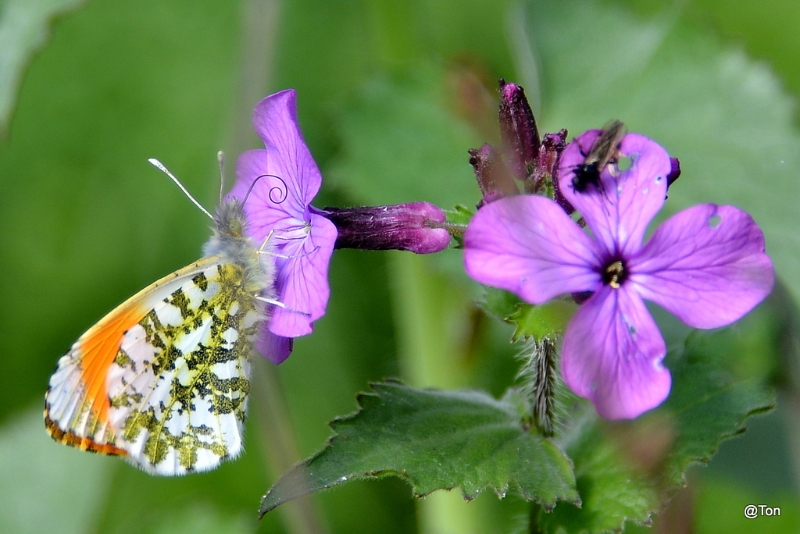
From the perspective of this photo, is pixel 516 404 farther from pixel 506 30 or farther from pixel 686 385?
pixel 506 30

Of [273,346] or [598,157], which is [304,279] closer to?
[273,346]

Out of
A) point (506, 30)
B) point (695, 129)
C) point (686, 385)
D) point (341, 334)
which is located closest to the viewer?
point (686, 385)

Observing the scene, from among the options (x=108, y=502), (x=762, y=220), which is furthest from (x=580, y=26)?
(x=108, y=502)

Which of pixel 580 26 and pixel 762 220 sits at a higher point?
pixel 580 26

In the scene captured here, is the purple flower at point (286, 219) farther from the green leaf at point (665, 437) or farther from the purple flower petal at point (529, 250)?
the green leaf at point (665, 437)

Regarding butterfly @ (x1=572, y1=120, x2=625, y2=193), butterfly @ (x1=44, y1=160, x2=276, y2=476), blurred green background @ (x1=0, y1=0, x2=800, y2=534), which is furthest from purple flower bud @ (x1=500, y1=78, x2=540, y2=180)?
blurred green background @ (x1=0, y1=0, x2=800, y2=534)

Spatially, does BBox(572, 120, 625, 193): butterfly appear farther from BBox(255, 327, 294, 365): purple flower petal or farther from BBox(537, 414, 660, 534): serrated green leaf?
BBox(255, 327, 294, 365): purple flower petal
